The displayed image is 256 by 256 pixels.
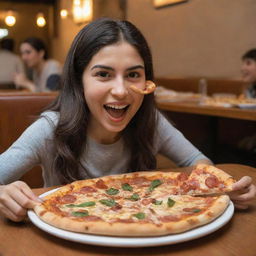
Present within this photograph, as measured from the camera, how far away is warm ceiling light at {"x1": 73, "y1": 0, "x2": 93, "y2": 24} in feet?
29.6

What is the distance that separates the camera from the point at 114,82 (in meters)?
1.38

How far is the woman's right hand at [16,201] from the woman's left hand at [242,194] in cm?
55

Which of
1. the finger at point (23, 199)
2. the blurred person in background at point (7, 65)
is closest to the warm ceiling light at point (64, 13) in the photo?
the blurred person in background at point (7, 65)

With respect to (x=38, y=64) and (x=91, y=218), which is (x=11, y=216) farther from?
(x=38, y=64)

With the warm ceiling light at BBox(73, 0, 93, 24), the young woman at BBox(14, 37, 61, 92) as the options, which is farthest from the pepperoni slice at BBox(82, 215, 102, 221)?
the warm ceiling light at BBox(73, 0, 93, 24)

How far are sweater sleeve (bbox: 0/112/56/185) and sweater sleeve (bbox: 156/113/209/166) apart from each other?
0.51m

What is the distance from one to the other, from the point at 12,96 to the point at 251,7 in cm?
333

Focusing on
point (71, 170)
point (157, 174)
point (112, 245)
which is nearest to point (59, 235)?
point (112, 245)

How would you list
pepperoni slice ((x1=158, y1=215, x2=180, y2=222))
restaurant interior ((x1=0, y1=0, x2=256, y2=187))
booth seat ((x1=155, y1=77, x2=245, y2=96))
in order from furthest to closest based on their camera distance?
1. booth seat ((x1=155, y1=77, x2=245, y2=96))
2. restaurant interior ((x1=0, y1=0, x2=256, y2=187))
3. pepperoni slice ((x1=158, y1=215, x2=180, y2=222))

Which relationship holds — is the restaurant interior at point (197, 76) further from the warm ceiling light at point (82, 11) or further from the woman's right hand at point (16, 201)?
the woman's right hand at point (16, 201)

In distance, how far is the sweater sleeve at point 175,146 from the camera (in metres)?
1.79

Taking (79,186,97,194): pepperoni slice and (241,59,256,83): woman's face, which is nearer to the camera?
(79,186,97,194): pepperoni slice

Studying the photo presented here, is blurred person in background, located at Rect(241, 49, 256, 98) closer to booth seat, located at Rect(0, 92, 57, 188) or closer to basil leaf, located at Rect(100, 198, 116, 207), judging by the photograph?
booth seat, located at Rect(0, 92, 57, 188)

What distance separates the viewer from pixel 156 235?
888mm
